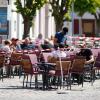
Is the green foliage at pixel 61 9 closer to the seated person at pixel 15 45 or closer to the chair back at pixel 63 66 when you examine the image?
the seated person at pixel 15 45

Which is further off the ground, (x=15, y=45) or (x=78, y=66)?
(x=15, y=45)

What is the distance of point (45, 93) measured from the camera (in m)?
17.5

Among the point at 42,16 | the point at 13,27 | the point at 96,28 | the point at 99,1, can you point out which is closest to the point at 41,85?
the point at 13,27

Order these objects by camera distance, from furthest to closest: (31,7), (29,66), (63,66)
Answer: (31,7) → (29,66) → (63,66)

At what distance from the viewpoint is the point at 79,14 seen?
251 feet

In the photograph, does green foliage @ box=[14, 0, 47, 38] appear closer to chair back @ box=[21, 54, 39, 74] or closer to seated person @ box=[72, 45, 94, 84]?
seated person @ box=[72, 45, 94, 84]

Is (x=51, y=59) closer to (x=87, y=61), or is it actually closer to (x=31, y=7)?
(x=87, y=61)

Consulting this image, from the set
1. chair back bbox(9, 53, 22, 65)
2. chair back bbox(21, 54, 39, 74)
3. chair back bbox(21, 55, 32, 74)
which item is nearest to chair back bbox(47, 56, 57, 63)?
chair back bbox(21, 54, 39, 74)

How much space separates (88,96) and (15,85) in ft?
12.5

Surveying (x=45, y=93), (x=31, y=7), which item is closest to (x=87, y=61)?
(x=45, y=93)

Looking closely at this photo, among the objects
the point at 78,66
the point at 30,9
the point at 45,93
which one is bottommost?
the point at 45,93

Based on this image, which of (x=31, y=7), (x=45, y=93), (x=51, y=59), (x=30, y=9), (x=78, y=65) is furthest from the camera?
(x=30, y=9)

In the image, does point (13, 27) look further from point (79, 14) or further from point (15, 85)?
point (79, 14)

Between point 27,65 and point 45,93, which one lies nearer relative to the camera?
point 45,93
